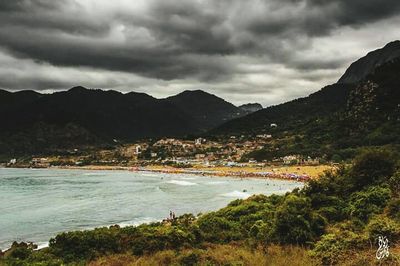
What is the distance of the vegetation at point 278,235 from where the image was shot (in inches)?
693

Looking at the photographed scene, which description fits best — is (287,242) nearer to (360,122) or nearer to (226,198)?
(226,198)

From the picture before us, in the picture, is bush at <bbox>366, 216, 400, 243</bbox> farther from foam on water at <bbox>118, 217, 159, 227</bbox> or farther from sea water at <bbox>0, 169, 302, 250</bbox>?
foam on water at <bbox>118, 217, 159, 227</bbox>

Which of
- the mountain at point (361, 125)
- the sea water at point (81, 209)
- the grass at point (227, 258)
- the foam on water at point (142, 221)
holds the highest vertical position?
the mountain at point (361, 125)

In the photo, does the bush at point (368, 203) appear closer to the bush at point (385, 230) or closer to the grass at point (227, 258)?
the bush at point (385, 230)

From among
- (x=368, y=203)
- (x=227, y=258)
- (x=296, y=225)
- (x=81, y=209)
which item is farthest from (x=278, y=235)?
(x=81, y=209)

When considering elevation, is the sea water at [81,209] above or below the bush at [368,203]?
below

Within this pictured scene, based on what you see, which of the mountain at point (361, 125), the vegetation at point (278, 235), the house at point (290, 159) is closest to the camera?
the vegetation at point (278, 235)

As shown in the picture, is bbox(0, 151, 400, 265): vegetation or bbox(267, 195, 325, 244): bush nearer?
bbox(0, 151, 400, 265): vegetation

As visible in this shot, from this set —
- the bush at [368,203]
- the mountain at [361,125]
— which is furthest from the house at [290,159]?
the bush at [368,203]

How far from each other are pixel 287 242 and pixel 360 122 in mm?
144980

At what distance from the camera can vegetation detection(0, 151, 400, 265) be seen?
57.8ft

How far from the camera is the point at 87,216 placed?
166ft

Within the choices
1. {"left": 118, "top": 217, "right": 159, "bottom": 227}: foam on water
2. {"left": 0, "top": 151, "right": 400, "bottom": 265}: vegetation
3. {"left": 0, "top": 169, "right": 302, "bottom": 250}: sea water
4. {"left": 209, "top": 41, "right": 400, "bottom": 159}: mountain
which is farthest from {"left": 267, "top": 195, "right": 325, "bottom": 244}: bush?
{"left": 209, "top": 41, "right": 400, "bottom": 159}: mountain

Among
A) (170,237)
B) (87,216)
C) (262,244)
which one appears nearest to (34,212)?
(87,216)
